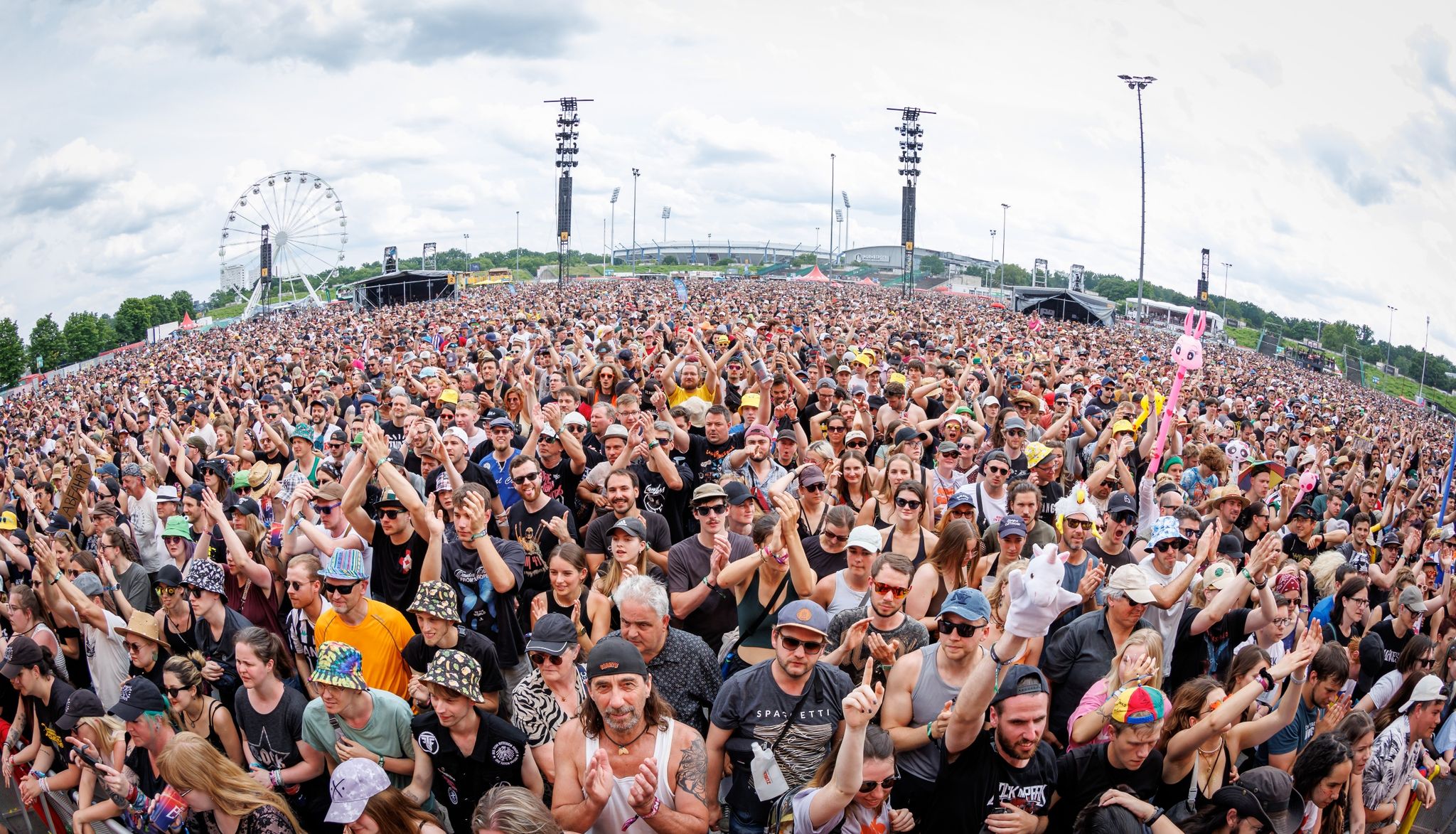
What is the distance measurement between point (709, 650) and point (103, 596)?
3956 millimetres

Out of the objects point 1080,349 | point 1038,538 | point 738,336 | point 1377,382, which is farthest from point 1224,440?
point 1377,382

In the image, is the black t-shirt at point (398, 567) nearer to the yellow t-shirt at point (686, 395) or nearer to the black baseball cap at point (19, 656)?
the black baseball cap at point (19, 656)

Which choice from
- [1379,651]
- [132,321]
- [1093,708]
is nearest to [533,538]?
[1093,708]

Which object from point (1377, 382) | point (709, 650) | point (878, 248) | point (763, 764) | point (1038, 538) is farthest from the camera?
point (878, 248)

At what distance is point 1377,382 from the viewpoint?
5359 cm

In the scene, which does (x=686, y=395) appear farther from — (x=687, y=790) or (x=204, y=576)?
(x=687, y=790)

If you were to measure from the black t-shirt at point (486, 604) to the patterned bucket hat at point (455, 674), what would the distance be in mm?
1160

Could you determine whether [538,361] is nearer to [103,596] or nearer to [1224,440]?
[103,596]

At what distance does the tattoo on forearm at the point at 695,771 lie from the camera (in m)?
3.40

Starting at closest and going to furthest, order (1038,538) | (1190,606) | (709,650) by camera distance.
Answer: (709,650) → (1190,606) → (1038,538)

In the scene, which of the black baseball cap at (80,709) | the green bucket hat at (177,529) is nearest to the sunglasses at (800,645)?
the black baseball cap at (80,709)

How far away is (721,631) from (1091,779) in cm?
197

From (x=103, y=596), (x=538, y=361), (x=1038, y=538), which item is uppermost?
(x=538, y=361)

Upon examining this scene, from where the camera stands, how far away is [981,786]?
344 centimetres
